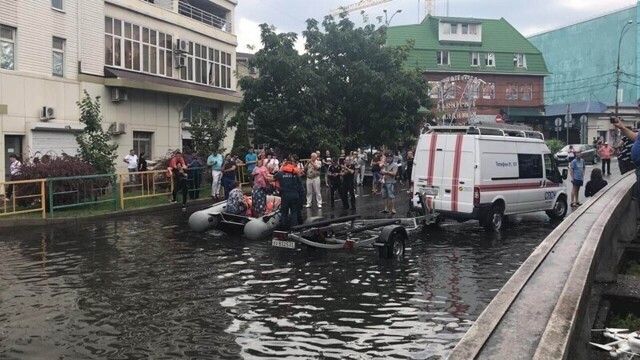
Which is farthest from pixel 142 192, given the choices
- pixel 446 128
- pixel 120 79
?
pixel 446 128

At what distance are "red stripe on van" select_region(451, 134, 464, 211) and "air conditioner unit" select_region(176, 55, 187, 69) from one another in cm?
2279

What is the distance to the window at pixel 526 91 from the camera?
65.6 m

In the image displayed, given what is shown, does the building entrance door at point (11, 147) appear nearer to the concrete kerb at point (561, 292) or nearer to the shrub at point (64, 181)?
the shrub at point (64, 181)

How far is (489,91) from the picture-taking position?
64.9 meters

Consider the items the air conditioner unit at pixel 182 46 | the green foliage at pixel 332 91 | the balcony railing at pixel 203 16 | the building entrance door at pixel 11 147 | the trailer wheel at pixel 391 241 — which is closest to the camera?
the trailer wheel at pixel 391 241

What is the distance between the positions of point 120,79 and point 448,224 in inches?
707

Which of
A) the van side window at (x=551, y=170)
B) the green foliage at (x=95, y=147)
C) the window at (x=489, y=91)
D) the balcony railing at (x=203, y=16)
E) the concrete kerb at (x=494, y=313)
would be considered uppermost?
the balcony railing at (x=203, y=16)

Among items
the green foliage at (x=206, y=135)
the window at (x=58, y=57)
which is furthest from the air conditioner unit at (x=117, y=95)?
the green foliage at (x=206, y=135)

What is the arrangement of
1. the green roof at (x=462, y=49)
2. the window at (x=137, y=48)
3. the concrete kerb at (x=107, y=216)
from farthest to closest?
the green roof at (x=462, y=49) < the window at (x=137, y=48) < the concrete kerb at (x=107, y=216)

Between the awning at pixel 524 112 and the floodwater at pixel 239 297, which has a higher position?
the awning at pixel 524 112

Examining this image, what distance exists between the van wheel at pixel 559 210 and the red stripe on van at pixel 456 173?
4.18 metres

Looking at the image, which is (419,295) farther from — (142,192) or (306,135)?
(306,135)

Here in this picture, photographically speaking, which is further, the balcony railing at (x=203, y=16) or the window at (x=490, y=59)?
Answer: the window at (x=490, y=59)

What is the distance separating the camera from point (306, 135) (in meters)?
29.0
